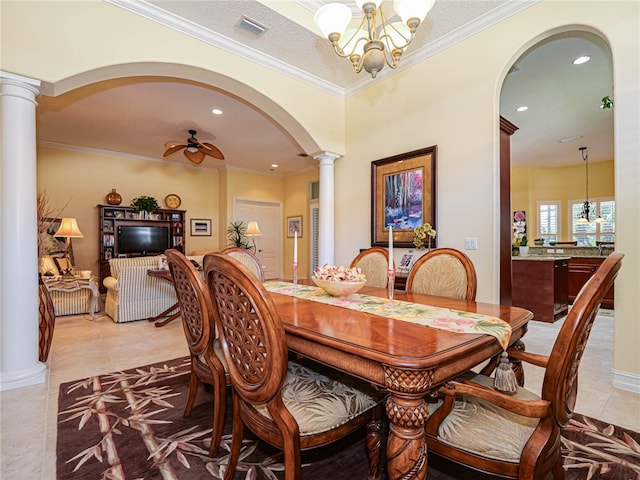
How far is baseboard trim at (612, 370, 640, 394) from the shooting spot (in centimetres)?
230

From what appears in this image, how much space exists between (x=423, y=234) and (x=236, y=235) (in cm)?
540

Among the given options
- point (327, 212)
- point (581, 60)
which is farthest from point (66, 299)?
point (581, 60)

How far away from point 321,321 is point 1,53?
9.39 ft

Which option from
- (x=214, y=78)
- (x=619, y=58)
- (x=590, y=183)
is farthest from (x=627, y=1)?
(x=590, y=183)

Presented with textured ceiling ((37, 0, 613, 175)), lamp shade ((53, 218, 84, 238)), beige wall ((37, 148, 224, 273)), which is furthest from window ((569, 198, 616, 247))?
lamp shade ((53, 218, 84, 238))

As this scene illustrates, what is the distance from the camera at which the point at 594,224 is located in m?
7.65

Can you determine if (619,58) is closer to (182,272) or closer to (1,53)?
(182,272)

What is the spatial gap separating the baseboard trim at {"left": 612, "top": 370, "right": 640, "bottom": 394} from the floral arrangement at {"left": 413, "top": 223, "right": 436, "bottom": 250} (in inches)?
66.5

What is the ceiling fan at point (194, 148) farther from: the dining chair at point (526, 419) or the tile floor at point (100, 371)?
the dining chair at point (526, 419)

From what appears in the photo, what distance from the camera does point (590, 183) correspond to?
25.3 feet

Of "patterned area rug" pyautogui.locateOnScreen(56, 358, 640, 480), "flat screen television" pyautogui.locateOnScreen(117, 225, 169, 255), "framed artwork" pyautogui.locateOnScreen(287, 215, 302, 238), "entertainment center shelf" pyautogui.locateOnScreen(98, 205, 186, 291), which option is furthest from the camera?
"framed artwork" pyautogui.locateOnScreen(287, 215, 302, 238)

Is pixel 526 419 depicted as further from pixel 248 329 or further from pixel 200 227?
pixel 200 227

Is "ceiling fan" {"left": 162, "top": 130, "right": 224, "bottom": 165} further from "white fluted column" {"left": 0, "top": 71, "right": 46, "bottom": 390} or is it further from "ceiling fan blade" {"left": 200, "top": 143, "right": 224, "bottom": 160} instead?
"white fluted column" {"left": 0, "top": 71, "right": 46, "bottom": 390}

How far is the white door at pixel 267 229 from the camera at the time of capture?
26.9ft
